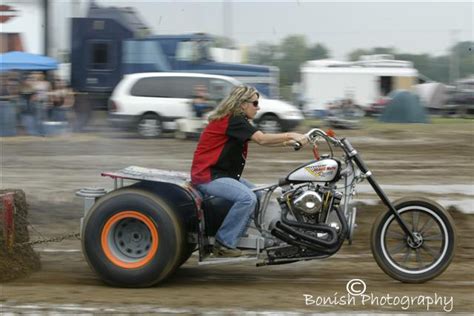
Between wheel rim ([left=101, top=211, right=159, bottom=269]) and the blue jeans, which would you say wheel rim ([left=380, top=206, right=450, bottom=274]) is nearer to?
the blue jeans

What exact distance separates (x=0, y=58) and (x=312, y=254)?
57.7 feet

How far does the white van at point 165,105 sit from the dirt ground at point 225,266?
2.36 m

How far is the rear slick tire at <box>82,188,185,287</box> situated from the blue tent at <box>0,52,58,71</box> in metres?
16.4

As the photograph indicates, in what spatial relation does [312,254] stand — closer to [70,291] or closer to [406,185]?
[70,291]

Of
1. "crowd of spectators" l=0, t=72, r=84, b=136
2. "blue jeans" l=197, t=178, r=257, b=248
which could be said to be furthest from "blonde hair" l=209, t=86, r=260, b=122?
"crowd of spectators" l=0, t=72, r=84, b=136

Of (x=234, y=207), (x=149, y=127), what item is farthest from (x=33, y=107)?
(x=234, y=207)

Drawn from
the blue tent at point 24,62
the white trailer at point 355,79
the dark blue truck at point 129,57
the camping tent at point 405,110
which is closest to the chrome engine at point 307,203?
the blue tent at point 24,62

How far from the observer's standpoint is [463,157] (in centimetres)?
1616

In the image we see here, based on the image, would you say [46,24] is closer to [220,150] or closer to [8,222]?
[8,222]

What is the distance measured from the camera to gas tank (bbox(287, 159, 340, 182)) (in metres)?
6.33

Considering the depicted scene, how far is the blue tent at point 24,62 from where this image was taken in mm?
21891

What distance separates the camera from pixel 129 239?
21.1ft

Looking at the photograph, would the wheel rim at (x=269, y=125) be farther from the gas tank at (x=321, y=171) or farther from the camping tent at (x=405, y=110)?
the gas tank at (x=321, y=171)

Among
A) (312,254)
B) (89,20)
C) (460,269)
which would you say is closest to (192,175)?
(312,254)
